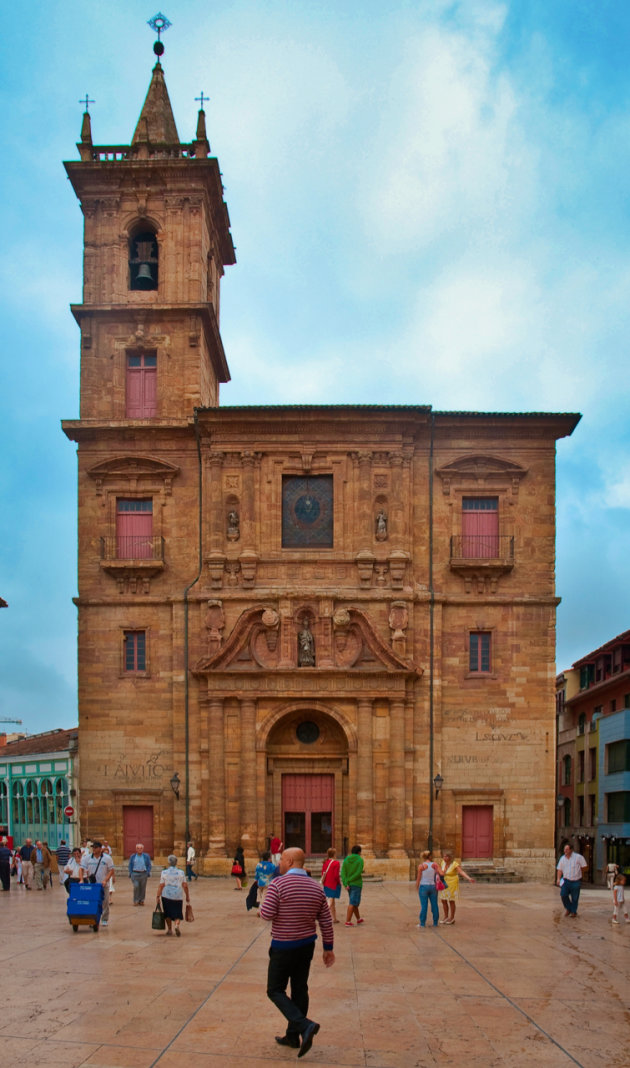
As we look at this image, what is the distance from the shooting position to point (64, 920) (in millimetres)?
20969

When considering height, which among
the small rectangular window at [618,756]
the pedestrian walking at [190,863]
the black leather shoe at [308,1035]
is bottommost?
the pedestrian walking at [190,863]

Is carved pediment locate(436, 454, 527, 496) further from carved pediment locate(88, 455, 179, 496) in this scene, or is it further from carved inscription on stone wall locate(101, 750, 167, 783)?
carved inscription on stone wall locate(101, 750, 167, 783)

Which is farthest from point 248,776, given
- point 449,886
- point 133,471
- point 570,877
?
point 570,877

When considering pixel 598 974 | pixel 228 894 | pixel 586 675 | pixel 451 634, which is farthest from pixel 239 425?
pixel 586 675

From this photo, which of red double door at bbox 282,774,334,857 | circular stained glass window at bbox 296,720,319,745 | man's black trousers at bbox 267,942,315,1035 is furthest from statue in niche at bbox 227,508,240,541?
man's black trousers at bbox 267,942,315,1035

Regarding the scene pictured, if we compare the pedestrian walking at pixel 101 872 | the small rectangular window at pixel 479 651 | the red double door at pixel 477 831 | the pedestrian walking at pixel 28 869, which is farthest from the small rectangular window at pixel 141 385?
the pedestrian walking at pixel 101 872

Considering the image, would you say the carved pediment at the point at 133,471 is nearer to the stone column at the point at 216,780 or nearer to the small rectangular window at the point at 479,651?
the stone column at the point at 216,780

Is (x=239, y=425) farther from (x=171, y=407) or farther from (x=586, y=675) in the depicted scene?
(x=586, y=675)

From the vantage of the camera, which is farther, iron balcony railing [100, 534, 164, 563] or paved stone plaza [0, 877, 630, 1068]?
iron balcony railing [100, 534, 164, 563]

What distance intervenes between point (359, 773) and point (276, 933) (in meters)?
23.7

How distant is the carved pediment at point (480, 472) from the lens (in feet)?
115

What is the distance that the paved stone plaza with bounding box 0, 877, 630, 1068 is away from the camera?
1007 cm

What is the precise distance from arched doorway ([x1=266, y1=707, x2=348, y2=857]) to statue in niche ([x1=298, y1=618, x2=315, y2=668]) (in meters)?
1.70

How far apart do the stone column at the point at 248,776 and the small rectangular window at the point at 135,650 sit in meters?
4.08
